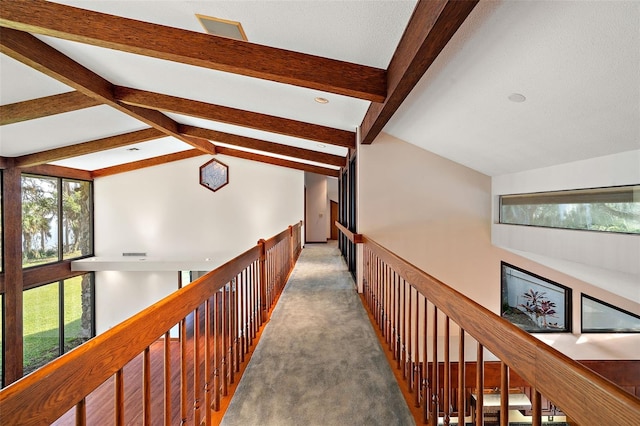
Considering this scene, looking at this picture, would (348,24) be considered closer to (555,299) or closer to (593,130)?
(593,130)

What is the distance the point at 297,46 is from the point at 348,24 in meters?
0.61

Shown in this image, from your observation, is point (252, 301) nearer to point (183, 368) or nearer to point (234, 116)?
point (183, 368)

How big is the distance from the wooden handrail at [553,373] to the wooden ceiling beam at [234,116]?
416 centimetres

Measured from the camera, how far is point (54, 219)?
8117 millimetres

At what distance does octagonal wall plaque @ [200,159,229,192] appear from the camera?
9.70 m

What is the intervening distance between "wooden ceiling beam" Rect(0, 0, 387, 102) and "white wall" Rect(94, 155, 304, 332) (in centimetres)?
691

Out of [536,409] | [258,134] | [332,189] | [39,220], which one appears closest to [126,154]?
[39,220]

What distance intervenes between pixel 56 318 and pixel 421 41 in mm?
9978

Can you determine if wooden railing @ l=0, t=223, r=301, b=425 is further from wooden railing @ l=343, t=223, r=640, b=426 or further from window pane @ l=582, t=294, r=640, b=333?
window pane @ l=582, t=294, r=640, b=333

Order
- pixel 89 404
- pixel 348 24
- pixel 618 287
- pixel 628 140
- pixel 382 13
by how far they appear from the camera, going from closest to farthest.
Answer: pixel 382 13, pixel 348 24, pixel 628 140, pixel 618 287, pixel 89 404

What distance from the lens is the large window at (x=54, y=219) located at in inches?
289

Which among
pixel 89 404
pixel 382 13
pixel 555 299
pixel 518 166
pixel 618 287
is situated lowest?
pixel 89 404

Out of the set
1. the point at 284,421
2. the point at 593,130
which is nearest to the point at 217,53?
the point at 284,421

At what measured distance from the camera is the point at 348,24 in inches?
89.6
